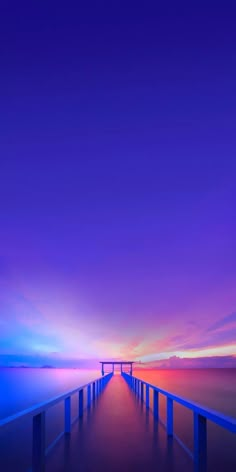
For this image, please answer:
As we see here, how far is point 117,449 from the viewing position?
4.81 meters

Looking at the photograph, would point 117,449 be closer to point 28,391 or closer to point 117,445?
point 117,445

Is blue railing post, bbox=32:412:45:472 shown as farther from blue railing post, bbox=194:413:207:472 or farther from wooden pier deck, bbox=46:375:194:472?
blue railing post, bbox=194:413:207:472

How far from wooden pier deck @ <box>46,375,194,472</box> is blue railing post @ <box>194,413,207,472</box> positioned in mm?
662

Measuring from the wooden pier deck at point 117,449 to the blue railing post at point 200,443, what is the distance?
662 mm

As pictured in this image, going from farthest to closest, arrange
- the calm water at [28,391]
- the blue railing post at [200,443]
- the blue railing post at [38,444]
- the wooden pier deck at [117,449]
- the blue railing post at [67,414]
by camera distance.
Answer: the calm water at [28,391] < the blue railing post at [67,414] < the wooden pier deck at [117,449] < the blue railing post at [38,444] < the blue railing post at [200,443]

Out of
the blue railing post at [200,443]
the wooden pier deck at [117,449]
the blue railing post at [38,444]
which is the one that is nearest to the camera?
the blue railing post at [200,443]

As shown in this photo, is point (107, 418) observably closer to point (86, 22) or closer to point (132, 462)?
point (132, 462)

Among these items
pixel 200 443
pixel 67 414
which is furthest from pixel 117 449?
pixel 200 443

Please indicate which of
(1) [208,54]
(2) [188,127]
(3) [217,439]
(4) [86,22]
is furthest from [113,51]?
(3) [217,439]

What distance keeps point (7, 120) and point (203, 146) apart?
14.3 ft

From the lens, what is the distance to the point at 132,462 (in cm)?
421

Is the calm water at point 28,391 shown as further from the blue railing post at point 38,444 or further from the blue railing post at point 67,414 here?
the blue railing post at point 38,444

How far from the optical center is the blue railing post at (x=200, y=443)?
331cm

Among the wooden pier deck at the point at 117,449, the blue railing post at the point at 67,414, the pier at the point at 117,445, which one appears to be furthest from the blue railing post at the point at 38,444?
the blue railing post at the point at 67,414
